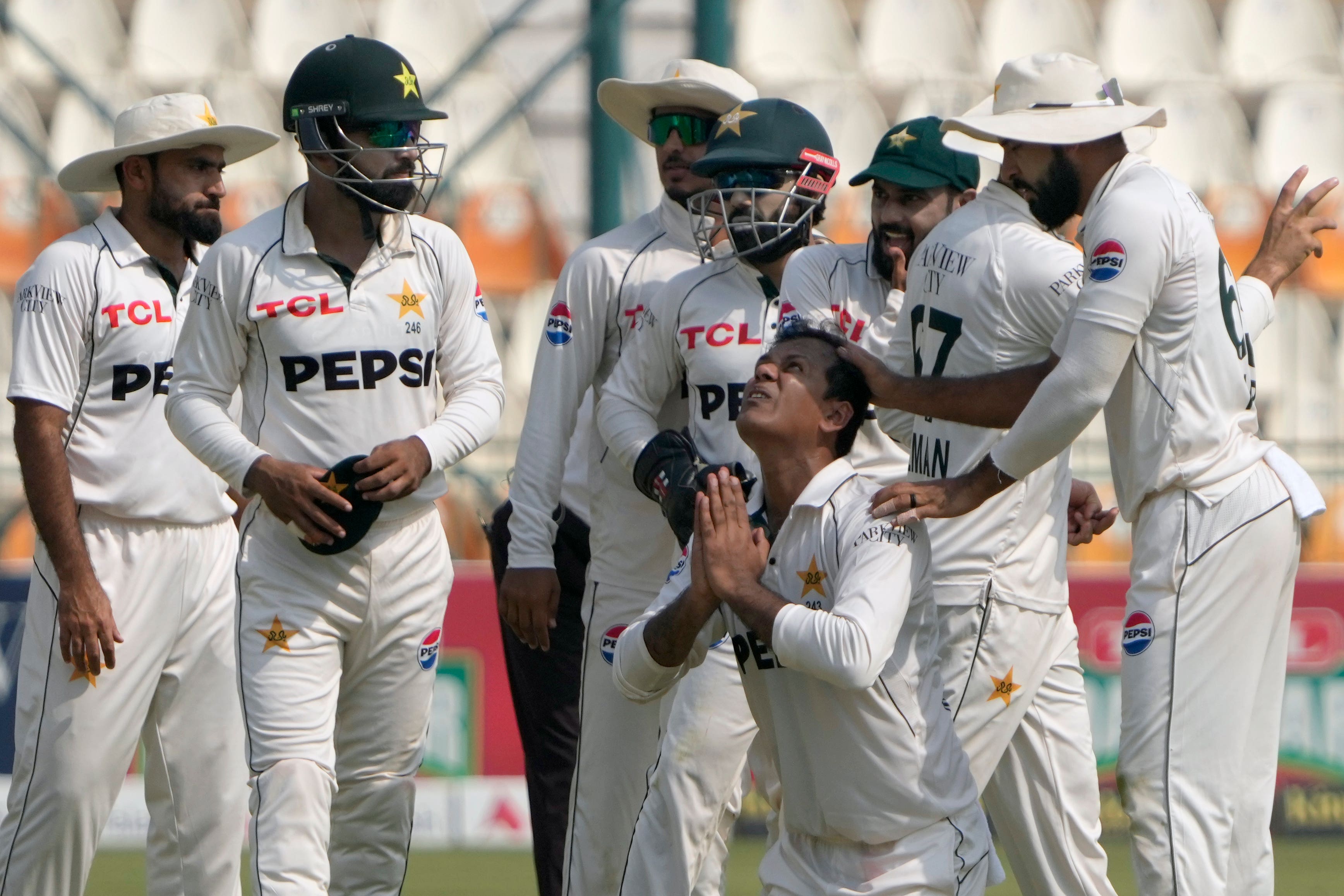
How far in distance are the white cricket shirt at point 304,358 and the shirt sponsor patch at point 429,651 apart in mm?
325

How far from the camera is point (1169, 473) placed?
381cm

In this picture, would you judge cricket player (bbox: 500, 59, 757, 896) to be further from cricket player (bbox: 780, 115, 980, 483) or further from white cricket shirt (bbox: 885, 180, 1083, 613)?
white cricket shirt (bbox: 885, 180, 1083, 613)

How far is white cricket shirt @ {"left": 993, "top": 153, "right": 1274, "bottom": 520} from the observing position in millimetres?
3686

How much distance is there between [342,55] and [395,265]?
53 centimetres

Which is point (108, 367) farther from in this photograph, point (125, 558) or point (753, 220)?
point (753, 220)

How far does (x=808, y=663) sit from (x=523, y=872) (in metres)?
4.53

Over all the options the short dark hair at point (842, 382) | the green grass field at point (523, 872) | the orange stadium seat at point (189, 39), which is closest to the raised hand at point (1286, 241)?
the short dark hair at point (842, 382)

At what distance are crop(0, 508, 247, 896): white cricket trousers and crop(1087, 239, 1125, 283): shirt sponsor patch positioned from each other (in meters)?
2.55

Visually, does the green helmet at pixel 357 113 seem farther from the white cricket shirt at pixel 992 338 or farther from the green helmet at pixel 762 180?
the white cricket shirt at pixel 992 338

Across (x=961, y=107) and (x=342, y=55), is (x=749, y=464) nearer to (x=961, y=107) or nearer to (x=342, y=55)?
(x=342, y=55)

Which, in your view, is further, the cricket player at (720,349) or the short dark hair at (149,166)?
the short dark hair at (149,166)

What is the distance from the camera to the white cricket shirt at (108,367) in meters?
4.74

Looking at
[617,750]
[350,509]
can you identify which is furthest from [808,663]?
[617,750]

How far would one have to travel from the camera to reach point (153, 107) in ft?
16.2
